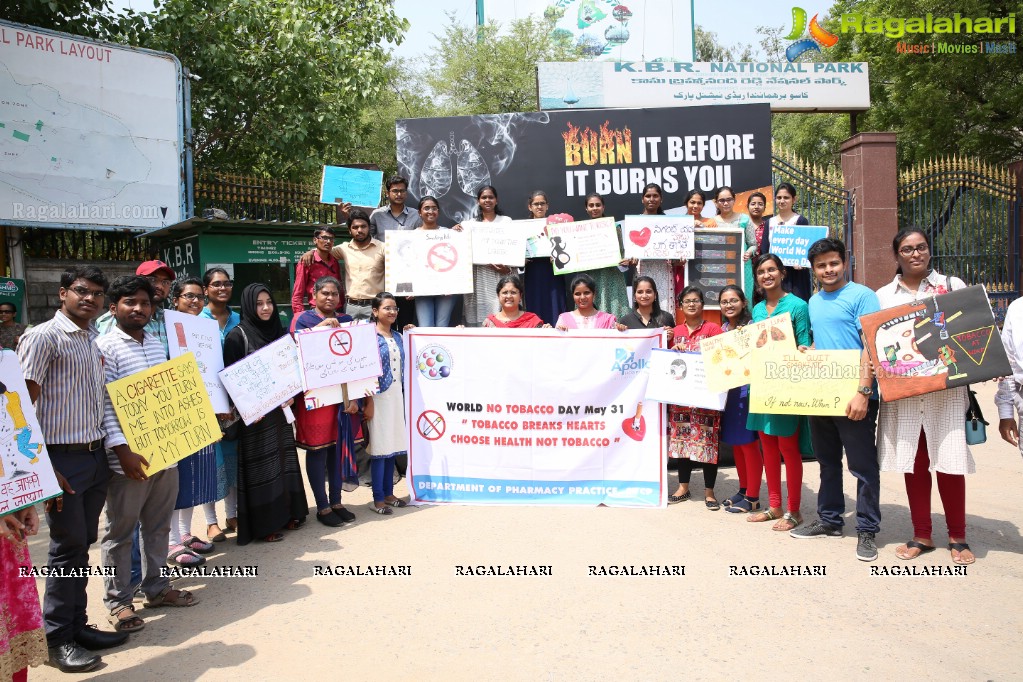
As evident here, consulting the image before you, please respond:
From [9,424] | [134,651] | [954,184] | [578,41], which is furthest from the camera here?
[578,41]

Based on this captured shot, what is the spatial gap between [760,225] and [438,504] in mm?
4476

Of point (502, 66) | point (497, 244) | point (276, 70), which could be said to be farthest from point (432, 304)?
point (502, 66)

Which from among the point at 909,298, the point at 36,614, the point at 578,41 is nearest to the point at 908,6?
the point at 578,41

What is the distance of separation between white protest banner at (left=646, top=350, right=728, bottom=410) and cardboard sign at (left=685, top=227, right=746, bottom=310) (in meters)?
2.10

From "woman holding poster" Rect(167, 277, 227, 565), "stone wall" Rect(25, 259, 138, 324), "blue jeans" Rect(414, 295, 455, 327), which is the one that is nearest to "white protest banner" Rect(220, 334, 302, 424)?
"woman holding poster" Rect(167, 277, 227, 565)

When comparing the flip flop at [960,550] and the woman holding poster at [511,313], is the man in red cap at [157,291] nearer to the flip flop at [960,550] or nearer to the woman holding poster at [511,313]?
the woman holding poster at [511,313]

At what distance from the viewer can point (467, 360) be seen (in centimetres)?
622

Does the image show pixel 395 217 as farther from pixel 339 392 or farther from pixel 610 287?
pixel 339 392

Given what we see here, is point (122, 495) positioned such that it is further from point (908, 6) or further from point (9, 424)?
point (908, 6)

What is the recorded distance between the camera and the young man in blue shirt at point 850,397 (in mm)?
4922

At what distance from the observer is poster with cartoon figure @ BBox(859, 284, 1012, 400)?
4500 mm

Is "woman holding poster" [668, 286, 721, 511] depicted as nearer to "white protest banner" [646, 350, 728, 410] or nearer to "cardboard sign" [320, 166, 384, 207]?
"white protest banner" [646, 350, 728, 410]

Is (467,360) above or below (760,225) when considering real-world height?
below

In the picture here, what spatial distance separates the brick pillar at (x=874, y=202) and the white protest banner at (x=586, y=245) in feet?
23.0
